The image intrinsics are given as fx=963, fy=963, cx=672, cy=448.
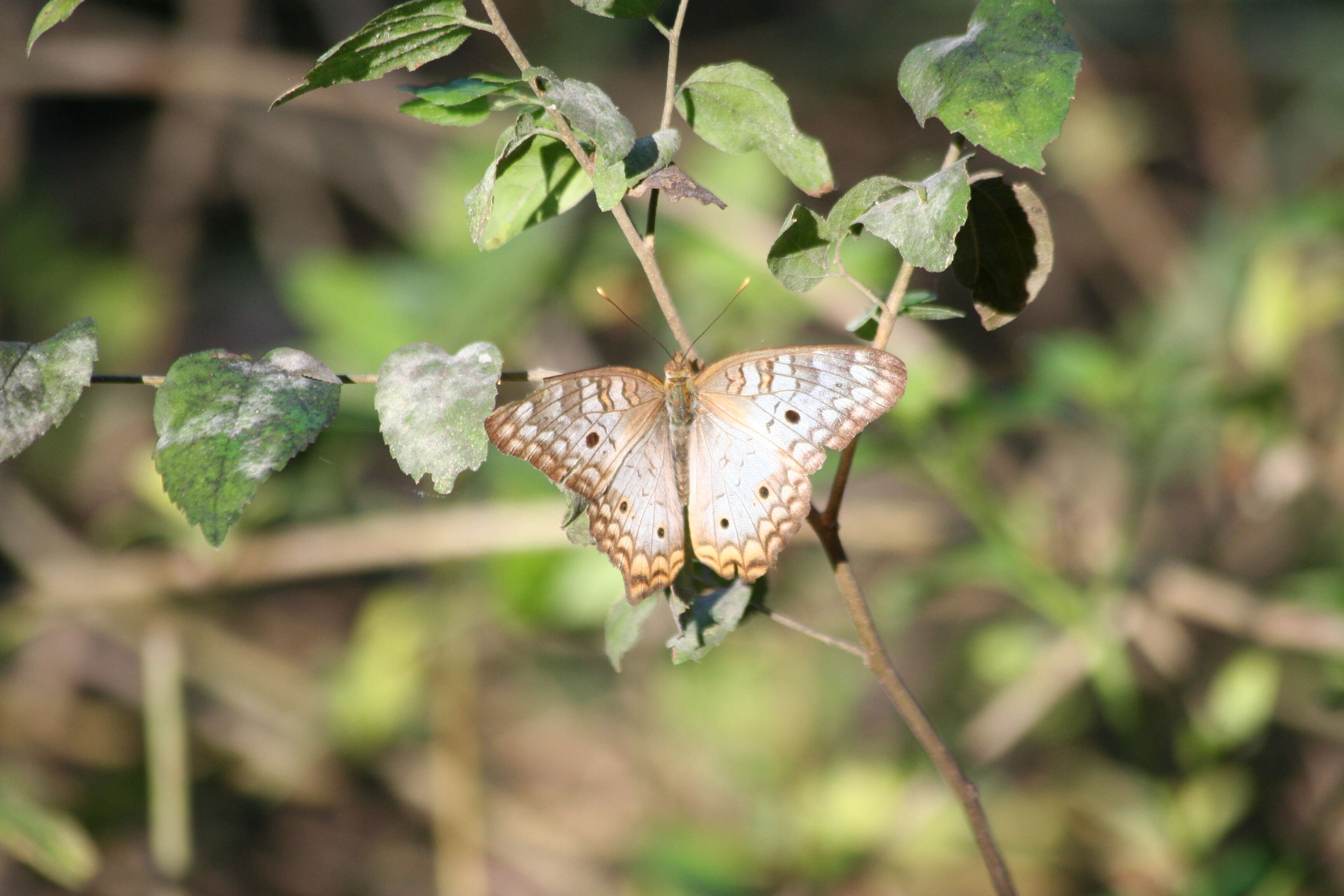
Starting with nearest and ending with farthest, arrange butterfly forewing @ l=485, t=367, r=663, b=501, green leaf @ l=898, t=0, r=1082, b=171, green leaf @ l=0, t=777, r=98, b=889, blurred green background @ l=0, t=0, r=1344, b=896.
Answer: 1. green leaf @ l=898, t=0, r=1082, b=171
2. butterfly forewing @ l=485, t=367, r=663, b=501
3. green leaf @ l=0, t=777, r=98, b=889
4. blurred green background @ l=0, t=0, r=1344, b=896

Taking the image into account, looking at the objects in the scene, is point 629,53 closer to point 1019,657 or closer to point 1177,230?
point 1177,230

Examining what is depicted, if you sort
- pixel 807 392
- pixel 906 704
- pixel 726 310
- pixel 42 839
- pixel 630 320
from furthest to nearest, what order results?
pixel 726 310, pixel 42 839, pixel 630 320, pixel 807 392, pixel 906 704

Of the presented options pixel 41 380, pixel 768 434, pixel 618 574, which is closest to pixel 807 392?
pixel 768 434

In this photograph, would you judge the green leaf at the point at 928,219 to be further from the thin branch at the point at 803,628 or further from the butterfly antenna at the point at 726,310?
the thin branch at the point at 803,628

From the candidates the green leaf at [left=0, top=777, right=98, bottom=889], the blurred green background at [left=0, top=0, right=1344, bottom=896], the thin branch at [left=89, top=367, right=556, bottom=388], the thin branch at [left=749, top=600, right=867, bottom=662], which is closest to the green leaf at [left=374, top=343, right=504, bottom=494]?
the thin branch at [left=89, top=367, right=556, bottom=388]

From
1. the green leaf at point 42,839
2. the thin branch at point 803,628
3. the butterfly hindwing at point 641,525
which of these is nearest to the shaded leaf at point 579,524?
the butterfly hindwing at point 641,525

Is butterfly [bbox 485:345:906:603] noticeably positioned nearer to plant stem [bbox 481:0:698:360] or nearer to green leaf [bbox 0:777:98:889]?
plant stem [bbox 481:0:698:360]

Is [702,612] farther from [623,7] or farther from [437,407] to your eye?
[623,7]
